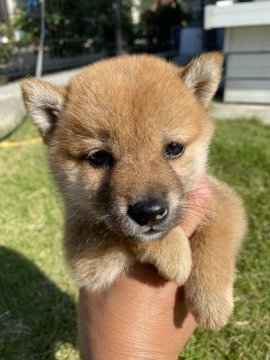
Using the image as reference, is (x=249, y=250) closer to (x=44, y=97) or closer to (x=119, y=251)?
(x=119, y=251)

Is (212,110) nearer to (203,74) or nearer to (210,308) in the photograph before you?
(203,74)

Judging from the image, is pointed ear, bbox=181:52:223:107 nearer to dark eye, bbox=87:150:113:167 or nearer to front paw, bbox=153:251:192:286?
dark eye, bbox=87:150:113:167

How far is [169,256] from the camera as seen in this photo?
73.4 inches

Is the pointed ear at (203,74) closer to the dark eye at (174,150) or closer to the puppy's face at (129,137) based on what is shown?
the puppy's face at (129,137)

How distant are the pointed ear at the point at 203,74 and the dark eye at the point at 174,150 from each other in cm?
39

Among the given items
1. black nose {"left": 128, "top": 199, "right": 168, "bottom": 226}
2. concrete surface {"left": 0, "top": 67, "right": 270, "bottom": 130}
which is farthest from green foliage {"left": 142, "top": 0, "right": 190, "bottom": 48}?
black nose {"left": 128, "top": 199, "right": 168, "bottom": 226}

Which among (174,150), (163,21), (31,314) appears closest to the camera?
(174,150)

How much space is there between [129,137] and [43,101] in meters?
0.64

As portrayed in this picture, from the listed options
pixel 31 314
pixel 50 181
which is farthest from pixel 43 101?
pixel 31 314

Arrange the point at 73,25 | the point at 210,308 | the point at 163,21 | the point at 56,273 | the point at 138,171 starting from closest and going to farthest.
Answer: the point at 138,171 → the point at 210,308 → the point at 56,273 → the point at 73,25 → the point at 163,21

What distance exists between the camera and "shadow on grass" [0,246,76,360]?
9.23 ft

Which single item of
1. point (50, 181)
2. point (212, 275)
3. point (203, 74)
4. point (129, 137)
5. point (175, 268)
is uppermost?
point (203, 74)

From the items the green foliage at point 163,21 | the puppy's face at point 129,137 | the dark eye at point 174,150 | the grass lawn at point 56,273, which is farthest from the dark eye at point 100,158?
the green foliage at point 163,21

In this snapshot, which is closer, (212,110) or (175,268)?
(175,268)
